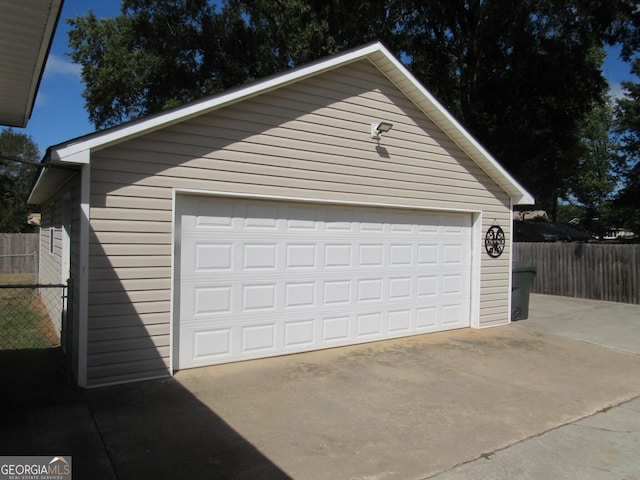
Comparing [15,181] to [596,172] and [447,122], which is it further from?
[596,172]

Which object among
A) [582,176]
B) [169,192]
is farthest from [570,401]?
[582,176]

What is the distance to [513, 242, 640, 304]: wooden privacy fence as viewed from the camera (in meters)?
12.8

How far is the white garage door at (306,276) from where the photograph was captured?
5953 millimetres

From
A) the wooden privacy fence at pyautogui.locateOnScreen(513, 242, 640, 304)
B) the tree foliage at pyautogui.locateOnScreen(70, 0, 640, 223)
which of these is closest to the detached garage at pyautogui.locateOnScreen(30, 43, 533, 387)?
the wooden privacy fence at pyautogui.locateOnScreen(513, 242, 640, 304)

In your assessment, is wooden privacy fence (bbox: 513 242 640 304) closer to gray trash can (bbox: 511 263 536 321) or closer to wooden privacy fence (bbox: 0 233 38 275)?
gray trash can (bbox: 511 263 536 321)

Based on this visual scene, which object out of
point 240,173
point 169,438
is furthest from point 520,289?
point 169,438

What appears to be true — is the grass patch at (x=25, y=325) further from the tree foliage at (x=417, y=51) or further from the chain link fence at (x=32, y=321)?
the tree foliage at (x=417, y=51)

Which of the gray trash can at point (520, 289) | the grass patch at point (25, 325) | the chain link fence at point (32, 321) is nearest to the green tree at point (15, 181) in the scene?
the grass patch at point (25, 325)

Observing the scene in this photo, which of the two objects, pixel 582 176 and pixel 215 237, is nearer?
pixel 215 237

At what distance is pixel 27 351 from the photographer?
22.2 ft

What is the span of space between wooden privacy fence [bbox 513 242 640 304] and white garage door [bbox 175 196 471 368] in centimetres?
709

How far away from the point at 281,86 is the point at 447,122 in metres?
3.24

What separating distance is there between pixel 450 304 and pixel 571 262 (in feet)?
25.0

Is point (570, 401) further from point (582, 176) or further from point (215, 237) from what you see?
point (582, 176)
